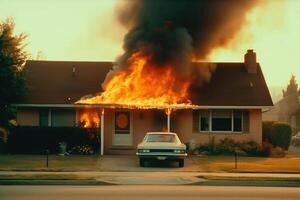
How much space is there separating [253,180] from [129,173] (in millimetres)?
4543

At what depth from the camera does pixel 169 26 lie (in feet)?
109

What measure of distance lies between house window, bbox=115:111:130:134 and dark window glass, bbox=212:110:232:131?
4.65m

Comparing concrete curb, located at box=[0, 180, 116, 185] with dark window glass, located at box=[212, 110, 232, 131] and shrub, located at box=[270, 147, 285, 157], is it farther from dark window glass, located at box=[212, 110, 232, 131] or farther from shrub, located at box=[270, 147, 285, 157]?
dark window glass, located at box=[212, 110, 232, 131]

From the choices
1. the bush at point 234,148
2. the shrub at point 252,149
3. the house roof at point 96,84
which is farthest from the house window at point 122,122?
the shrub at point 252,149

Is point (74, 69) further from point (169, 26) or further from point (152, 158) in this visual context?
point (152, 158)

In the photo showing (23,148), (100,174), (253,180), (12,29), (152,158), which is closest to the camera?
(253,180)

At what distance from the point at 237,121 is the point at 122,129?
624 centimetres

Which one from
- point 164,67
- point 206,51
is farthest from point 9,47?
point 206,51

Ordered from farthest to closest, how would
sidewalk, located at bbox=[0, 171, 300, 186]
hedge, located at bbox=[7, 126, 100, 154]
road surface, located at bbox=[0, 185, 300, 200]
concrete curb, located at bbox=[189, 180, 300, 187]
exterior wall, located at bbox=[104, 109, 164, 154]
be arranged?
exterior wall, located at bbox=[104, 109, 164, 154], hedge, located at bbox=[7, 126, 100, 154], concrete curb, located at bbox=[189, 180, 300, 187], sidewalk, located at bbox=[0, 171, 300, 186], road surface, located at bbox=[0, 185, 300, 200]

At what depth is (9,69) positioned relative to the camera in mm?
30969

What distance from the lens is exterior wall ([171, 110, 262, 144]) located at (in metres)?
32.7

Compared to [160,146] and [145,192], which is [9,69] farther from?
[145,192]

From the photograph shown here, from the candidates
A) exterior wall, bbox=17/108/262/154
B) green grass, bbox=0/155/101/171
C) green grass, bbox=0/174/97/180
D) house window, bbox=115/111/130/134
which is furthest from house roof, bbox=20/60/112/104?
green grass, bbox=0/174/97/180

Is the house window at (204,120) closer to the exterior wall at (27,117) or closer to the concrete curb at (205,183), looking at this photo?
the exterior wall at (27,117)
